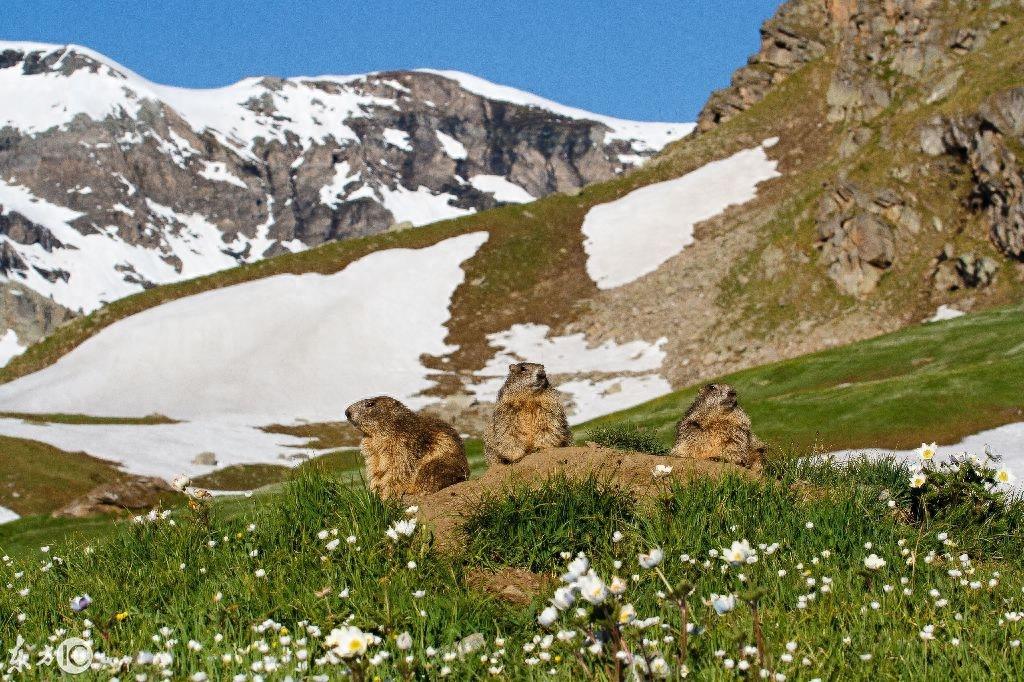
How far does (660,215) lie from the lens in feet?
307

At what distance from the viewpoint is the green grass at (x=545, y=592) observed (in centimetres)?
808

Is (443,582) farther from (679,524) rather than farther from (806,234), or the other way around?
(806,234)

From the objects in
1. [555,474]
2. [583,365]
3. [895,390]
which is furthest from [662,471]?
[583,365]

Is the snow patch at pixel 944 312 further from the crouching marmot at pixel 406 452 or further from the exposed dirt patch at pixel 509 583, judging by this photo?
the exposed dirt patch at pixel 509 583

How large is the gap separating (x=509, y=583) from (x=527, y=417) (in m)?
5.39

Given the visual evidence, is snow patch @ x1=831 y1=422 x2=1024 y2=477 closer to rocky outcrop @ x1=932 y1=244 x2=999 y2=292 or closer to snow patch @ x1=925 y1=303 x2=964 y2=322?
snow patch @ x1=925 y1=303 x2=964 y2=322

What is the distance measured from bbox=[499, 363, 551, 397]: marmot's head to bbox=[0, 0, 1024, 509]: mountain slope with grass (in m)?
30.4

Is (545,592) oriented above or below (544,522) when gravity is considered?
below

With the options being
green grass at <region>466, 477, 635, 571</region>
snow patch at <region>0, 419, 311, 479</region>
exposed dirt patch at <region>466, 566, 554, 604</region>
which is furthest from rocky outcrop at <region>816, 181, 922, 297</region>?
exposed dirt patch at <region>466, 566, 554, 604</region>

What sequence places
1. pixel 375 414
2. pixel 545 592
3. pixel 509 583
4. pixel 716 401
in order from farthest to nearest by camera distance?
pixel 716 401 → pixel 375 414 → pixel 509 583 → pixel 545 592

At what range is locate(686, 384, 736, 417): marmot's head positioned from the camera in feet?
56.4

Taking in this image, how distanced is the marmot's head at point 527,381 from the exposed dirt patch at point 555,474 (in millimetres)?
1563

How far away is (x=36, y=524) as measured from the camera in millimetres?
30406

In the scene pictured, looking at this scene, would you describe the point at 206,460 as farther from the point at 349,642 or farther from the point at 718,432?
the point at 349,642
